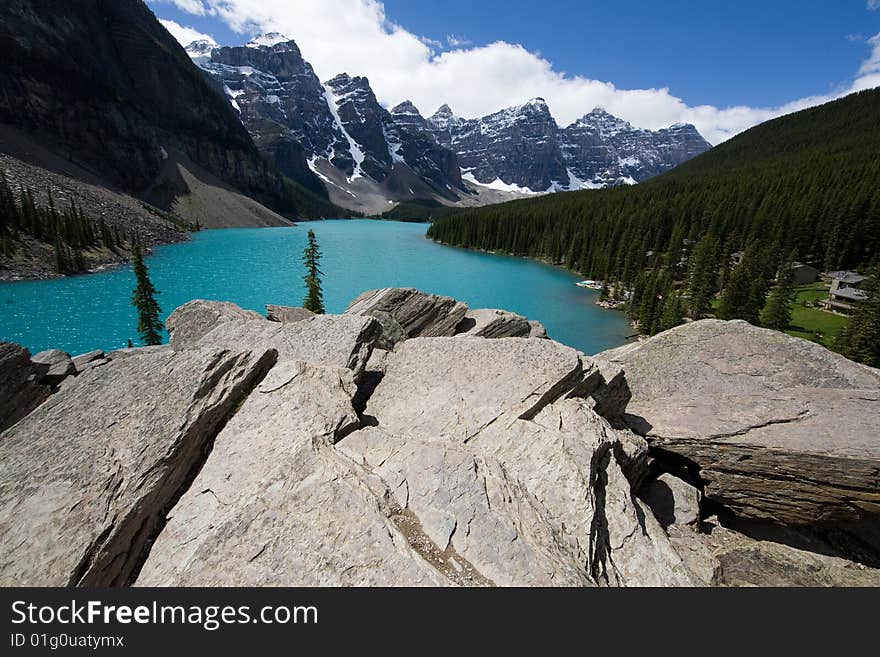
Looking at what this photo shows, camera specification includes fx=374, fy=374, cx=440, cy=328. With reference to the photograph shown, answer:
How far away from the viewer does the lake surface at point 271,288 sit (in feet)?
151

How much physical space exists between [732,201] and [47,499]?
133m

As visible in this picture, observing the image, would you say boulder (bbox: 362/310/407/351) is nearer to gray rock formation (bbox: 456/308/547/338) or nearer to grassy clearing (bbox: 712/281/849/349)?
gray rock formation (bbox: 456/308/547/338)

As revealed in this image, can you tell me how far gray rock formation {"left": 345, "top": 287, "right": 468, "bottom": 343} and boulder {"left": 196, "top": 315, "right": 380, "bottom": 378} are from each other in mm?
5768

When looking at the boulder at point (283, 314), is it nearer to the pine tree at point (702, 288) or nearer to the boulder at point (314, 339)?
the boulder at point (314, 339)

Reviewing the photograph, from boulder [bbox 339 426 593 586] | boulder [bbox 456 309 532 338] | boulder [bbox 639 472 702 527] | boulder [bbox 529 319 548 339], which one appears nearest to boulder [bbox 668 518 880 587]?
boulder [bbox 639 472 702 527]

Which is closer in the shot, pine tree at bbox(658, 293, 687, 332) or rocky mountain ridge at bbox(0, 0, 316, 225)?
pine tree at bbox(658, 293, 687, 332)

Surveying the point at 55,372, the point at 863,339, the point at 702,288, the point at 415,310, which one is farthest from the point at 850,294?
the point at 55,372

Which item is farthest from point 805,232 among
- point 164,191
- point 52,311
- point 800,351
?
point 164,191

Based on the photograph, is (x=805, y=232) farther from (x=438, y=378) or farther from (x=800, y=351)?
(x=438, y=378)

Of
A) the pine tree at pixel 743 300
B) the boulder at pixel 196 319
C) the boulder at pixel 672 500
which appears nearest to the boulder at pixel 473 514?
the boulder at pixel 672 500

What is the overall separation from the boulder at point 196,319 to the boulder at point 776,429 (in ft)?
61.1

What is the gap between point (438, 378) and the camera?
521 inches

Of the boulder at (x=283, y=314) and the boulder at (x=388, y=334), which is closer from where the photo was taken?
Result: the boulder at (x=388, y=334)

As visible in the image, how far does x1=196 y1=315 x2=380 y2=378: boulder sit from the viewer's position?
13.3 meters
